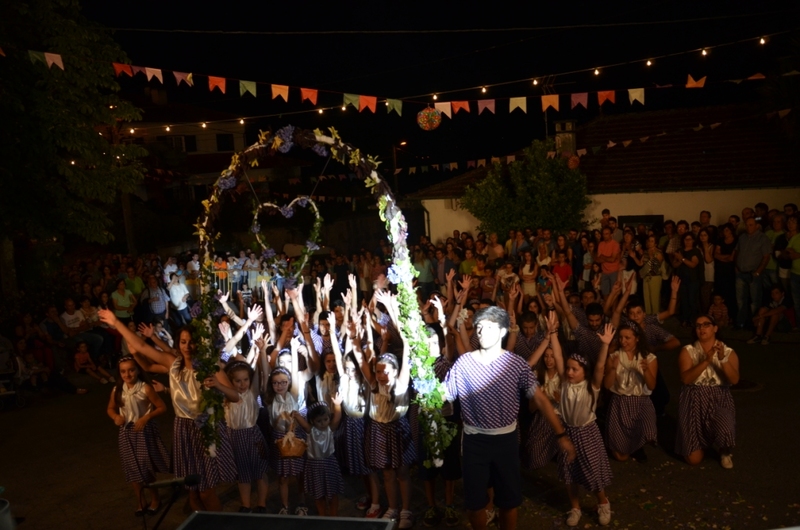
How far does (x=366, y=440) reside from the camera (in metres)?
6.18

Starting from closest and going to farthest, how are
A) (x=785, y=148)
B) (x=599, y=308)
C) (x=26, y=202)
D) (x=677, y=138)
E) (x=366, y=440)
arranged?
(x=366, y=440)
(x=599, y=308)
(x=26, y=202)
(x=785, y=148)
(x=677, y=138)

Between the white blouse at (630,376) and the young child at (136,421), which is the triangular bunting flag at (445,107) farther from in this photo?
the young child at (136,421)

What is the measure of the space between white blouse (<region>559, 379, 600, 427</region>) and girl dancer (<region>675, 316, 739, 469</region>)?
1.22m

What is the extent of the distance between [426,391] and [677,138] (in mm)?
16615

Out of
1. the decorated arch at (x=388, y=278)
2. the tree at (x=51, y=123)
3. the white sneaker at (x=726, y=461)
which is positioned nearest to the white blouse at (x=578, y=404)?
the decorated arch at (x=388, y=278)

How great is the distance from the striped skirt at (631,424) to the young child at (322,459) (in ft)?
8.70

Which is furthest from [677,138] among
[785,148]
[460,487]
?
[460,487]

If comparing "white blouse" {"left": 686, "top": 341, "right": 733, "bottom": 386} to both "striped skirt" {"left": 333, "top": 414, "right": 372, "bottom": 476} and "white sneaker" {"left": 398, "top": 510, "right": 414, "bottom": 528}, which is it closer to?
"white sneaker" {"left": 398, "top": 510, "right": 414, "bottom": 528}

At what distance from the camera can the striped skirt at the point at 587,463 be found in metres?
5.91

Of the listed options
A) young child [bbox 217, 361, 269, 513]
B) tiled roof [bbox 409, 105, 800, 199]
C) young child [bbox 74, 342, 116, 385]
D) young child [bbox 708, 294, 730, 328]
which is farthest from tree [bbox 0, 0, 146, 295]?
young child [bbox 708, 294, 730, 328]

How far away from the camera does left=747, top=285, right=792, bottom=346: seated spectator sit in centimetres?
1098

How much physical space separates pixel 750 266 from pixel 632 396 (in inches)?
213

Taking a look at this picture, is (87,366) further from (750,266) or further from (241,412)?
(750,266)

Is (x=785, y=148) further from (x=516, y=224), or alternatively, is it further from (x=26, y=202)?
(x=26, y=202)
